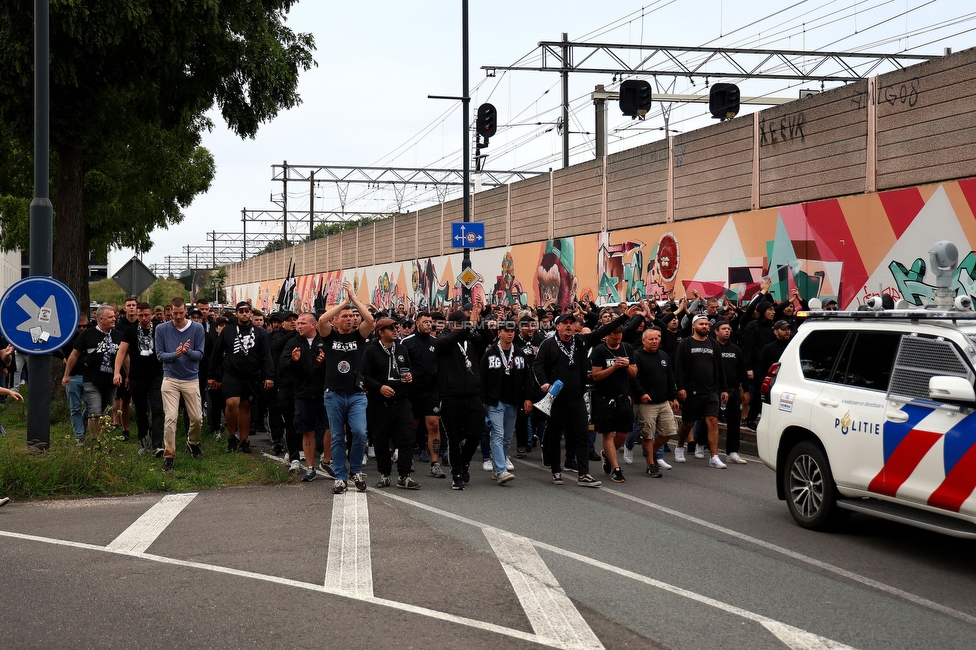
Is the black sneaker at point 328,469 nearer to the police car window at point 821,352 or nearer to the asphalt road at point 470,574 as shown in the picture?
the asphalt road at point 470,574

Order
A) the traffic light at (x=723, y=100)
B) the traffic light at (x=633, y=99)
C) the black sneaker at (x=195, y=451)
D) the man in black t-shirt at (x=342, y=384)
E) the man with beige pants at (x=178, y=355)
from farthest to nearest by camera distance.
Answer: the traffic light at (x=723, y=100), the traffic light at (x=633, y=99), the black sneaker at (x=195, y=451), the man with beige pants at (x=178, y=355), the man in black t-shirt at (x=342, y=384)

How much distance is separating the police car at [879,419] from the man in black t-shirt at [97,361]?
323 inches

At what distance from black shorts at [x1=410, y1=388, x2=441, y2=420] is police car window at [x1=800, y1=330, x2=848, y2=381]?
440 centimetres

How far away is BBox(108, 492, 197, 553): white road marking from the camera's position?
770 centimetres

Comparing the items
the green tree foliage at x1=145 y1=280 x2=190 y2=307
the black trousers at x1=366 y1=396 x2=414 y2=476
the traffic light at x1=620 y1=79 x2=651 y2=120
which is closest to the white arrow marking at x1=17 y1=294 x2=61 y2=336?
the black trousers at x1=366 y1=396 x2=414 y2=476

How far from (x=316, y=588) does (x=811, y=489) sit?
4.25 metres

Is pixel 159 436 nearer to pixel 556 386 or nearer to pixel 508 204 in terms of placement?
pixel 556 386

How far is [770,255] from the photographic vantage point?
59.3 feet

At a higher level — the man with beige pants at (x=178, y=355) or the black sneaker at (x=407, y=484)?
the man with beige pants at (x=178, y=355)

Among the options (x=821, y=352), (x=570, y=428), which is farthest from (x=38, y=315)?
(x=821, y=352)

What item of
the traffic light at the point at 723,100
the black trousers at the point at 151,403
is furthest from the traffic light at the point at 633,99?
the black trousers at the point at 151,403

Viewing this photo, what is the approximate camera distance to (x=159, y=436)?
485 inches

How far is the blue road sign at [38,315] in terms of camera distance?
9.90 meters

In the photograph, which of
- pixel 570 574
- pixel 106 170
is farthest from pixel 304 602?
pixel 106 170
